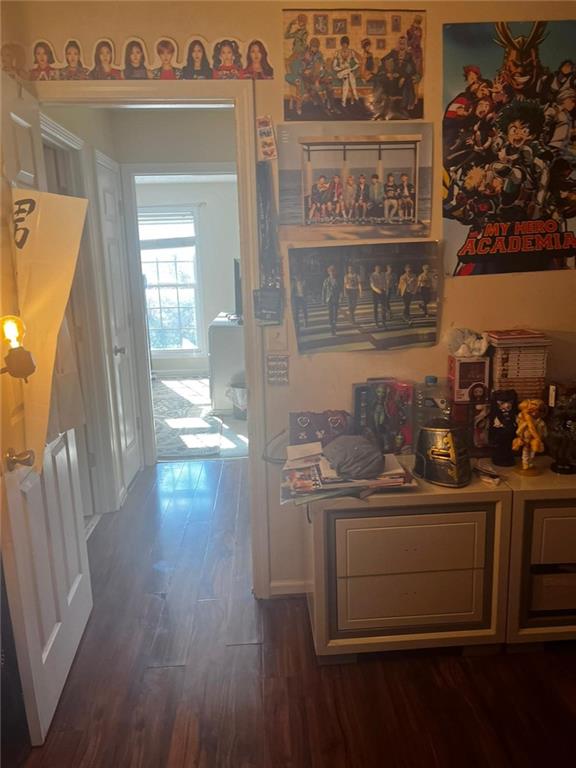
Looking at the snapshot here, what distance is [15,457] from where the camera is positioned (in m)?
1.55

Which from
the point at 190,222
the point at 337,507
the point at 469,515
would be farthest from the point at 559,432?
the point at 190,222

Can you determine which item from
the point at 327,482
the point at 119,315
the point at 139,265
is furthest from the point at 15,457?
the point at 139,265

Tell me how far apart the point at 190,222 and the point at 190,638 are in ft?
19.1

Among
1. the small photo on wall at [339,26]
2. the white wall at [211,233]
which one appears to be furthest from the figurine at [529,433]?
the white wall at [211,233]

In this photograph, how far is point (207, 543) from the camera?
301cm

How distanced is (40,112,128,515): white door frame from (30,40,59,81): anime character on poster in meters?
0.92

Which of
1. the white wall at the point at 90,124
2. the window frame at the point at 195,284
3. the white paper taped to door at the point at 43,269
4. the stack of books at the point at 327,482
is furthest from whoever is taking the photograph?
the window frame at the point at 195,284

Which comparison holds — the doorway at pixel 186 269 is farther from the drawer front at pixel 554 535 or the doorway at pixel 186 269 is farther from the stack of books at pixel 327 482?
the drawer front at pixel 554 535

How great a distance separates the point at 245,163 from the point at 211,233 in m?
5.16

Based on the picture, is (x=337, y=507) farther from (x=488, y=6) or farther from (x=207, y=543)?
(x=488, y=6)

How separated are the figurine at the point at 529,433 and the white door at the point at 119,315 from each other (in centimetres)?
240

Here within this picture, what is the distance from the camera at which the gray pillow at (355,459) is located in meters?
1.98

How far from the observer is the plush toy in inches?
87.3

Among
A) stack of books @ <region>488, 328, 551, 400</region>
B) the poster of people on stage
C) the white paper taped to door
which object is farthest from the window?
the white paper taped to door
